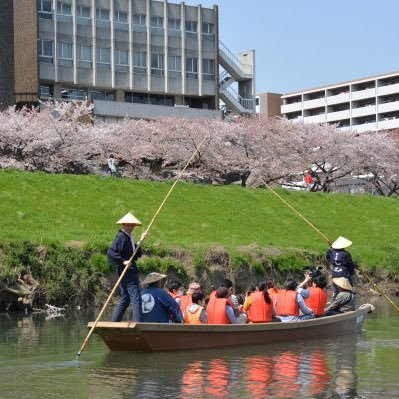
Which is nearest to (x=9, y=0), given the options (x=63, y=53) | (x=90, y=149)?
(x=63, y=53)

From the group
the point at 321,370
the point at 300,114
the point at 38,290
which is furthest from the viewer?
the point at 300,114

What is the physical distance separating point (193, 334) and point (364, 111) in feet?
320

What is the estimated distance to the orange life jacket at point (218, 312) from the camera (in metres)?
18.2

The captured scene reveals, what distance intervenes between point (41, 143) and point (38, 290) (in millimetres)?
24202

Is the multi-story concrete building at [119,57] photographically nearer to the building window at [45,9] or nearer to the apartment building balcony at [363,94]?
the building window at [45,9]

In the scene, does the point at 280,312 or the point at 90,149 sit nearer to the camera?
the point at 280,312

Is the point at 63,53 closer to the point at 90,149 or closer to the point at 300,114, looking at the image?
the point at 90,149

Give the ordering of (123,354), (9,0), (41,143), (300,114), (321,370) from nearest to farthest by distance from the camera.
A: (321,370) → (123,354) → (41,143) → (9,0) → (300,114)

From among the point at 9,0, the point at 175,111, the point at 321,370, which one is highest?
the point at 9,0

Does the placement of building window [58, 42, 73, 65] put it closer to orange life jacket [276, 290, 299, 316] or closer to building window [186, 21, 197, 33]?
building window [186, 21, 197, 33]

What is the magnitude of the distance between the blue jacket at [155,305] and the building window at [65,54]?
56925 mm

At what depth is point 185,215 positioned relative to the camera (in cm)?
3912

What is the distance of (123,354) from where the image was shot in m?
17.4

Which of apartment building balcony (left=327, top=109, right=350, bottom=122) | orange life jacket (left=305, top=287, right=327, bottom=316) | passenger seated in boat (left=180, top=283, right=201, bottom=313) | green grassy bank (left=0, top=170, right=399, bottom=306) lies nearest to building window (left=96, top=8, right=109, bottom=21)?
green grassy bank (left=0, top=170, right=399, bottom=306)
